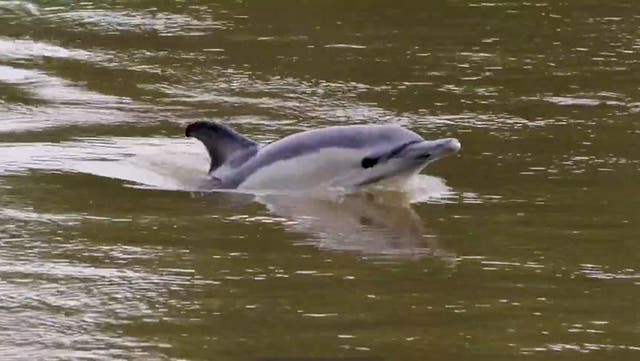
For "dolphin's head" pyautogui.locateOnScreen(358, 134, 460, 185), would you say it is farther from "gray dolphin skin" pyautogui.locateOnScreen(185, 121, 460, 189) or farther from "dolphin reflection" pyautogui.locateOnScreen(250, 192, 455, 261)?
"dolphin reflection" pyautogui.locateOnScreen(250, 192, 455, 261)

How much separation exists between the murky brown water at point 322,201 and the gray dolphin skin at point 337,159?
0.61 ft

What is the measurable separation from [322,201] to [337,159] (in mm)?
315

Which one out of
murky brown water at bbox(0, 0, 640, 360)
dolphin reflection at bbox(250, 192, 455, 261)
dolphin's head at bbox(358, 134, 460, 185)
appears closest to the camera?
murky brown water at bbox(0, 0, 640, 360)

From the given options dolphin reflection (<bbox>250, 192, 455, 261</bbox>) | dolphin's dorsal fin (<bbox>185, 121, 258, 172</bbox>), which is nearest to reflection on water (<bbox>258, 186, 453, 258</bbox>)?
dolphin reflection (<bbox>250, 192, 455, 261</bbox>)

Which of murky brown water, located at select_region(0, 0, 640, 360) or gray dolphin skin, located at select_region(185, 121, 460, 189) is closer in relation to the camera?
murky brown water, located at select_region(0, 0, 640, 360)

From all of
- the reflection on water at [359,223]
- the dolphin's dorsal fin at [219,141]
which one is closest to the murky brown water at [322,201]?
the reflection on water at [359,223]

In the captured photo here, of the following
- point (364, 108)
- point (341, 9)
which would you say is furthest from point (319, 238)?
point (341, 9)

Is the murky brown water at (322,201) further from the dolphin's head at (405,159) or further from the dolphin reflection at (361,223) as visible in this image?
the dolphin's head at (405,159)

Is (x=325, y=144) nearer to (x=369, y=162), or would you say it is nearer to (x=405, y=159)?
(x=369, y=162)

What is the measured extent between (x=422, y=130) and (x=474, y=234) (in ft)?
10.1

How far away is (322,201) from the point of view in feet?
30.3

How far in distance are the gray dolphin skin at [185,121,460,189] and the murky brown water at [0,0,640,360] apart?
18 cm

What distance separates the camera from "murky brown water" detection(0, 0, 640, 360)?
6402 millimetres

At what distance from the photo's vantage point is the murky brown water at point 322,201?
640 centimetres
